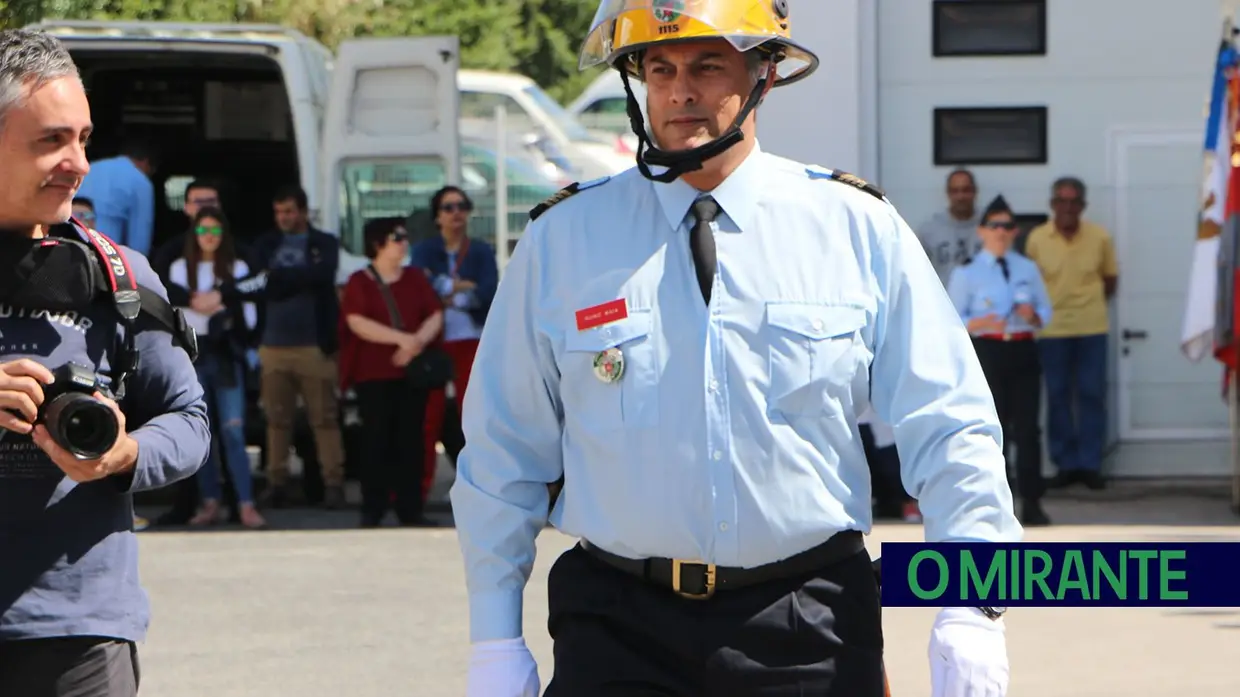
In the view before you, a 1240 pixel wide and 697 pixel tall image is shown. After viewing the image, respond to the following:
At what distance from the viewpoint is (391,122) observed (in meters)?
14.1

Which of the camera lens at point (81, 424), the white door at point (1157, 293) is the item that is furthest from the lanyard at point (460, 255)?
the camera lens at point (81, 424)

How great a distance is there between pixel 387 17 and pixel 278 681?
22.5 meters

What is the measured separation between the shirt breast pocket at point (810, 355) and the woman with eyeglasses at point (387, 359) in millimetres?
8606

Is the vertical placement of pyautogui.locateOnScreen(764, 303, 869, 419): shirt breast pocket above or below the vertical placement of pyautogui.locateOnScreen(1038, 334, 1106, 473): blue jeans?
above

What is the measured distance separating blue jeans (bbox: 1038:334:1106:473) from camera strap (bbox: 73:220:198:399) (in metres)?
10.0

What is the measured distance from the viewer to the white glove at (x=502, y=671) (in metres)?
3.76

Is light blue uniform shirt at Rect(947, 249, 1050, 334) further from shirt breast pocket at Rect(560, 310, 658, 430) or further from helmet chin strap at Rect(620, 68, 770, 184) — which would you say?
shirt breast pocket at Rect(560, 310, 658, 430)

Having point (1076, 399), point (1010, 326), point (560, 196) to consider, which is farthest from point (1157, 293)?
point (560, 196)

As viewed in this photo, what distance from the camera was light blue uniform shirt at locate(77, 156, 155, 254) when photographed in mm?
13133

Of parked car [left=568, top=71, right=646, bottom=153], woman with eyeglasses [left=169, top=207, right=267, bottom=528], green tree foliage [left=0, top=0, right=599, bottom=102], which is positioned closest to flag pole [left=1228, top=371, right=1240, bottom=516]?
woman with eyeglasses [left=169, top=207, right=267, bottom=528]

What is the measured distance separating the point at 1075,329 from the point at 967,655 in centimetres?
1021

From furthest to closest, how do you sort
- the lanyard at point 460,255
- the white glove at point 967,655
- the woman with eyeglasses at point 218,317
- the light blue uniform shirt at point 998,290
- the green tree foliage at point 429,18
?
the green tree foliage at point 429,18
the lanyard at point 460,255
the woman with eyeglasses at point 218,317
the light blue uniform shirt at point 998,290
the white glove at point 967,655

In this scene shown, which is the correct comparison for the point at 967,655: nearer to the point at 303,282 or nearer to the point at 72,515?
the point at 72,515

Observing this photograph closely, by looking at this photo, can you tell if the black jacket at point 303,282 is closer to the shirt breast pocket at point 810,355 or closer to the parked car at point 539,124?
the parked car at point 539,124
